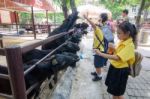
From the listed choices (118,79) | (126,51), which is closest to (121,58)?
(126,51)

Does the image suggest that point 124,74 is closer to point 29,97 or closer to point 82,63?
point 29,97

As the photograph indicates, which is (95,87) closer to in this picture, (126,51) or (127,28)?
Answer: (126,51)

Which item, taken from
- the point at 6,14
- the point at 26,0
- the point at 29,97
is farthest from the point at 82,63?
the point at 6,14

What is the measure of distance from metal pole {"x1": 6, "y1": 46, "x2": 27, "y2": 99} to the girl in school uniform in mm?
1253

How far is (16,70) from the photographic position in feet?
4.00

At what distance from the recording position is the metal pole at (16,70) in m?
1.16

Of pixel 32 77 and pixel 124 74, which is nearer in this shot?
pixel 32 77

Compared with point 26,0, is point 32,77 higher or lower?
lower

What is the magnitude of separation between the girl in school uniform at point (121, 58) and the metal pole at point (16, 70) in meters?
1.25

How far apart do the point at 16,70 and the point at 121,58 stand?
1344 millimetres

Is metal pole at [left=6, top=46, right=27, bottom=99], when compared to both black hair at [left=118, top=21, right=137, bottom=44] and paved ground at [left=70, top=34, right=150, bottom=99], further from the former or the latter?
paved ground at [left=70, top=34, right=150, bottom=99]

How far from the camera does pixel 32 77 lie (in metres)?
1.72

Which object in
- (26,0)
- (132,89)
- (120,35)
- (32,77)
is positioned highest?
(26,0)

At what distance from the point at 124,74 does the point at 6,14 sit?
14936mm
